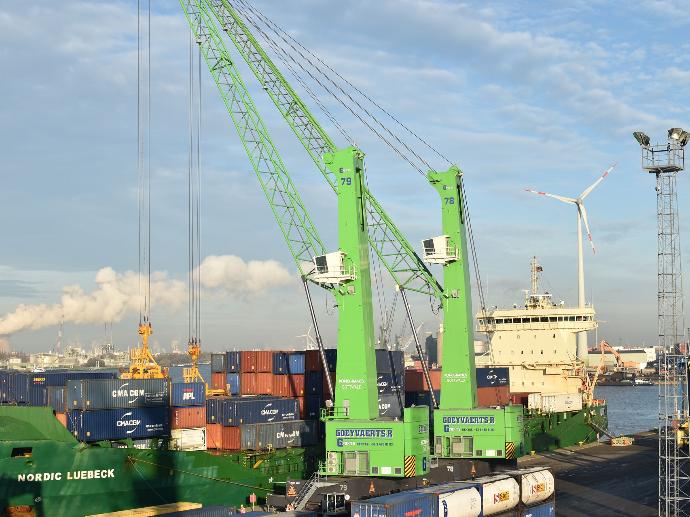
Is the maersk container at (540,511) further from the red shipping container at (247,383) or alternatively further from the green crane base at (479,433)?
the red shipping container at (247,383)

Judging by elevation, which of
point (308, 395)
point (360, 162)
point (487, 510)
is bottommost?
point (487, 510)

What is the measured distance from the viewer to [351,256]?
54.8 metres

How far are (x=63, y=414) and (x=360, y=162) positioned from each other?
24.4 metres

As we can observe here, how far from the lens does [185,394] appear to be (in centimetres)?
5703

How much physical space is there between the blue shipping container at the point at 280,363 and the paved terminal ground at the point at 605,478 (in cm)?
2208

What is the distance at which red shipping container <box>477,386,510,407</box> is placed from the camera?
8388cm

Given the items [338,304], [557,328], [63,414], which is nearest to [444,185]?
[338,304]

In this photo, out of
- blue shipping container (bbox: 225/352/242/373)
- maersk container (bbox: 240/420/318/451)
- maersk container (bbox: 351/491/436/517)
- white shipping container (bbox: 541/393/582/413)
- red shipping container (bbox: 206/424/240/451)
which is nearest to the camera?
maersk container (bbox: 351/491/436/517)

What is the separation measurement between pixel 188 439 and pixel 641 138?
113ft

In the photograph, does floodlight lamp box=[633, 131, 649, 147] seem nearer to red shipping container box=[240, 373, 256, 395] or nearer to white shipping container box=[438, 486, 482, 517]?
white shipping container box=[438, 486, 482, 517]

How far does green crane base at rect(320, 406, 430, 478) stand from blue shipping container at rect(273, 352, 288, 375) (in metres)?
11.3

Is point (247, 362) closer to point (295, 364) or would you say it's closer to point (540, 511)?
point (295, 364)

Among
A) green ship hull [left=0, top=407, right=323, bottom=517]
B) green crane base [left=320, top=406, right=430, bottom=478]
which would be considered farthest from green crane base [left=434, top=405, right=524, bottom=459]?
green ship hull [left=0, top=407, right=323, bottom=517]

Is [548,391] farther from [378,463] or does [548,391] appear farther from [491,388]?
[378,463]
